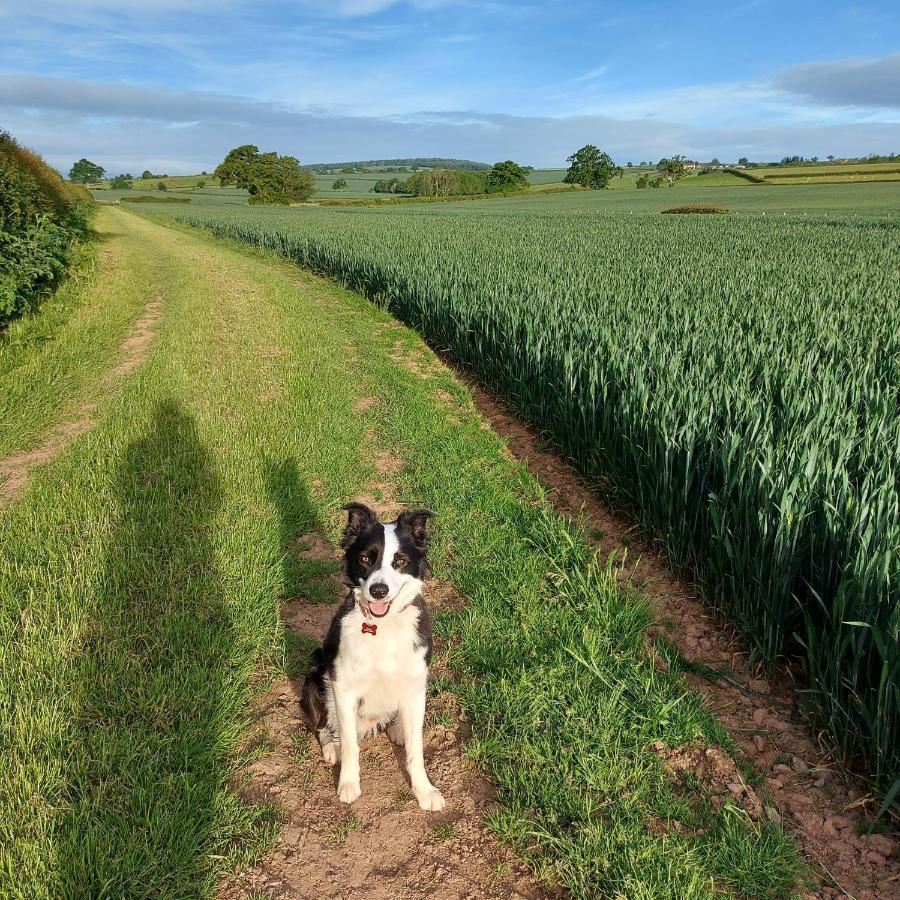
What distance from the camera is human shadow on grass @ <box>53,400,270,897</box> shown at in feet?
7.40

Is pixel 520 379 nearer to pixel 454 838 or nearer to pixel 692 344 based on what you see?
pixel 692 344

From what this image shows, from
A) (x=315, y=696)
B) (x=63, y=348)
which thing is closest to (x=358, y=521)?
(x=315, y=696)

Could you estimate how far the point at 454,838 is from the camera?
256cm

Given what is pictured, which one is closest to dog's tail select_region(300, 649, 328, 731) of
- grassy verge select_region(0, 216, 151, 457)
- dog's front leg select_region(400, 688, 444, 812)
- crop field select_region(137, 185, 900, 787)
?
dog's front leg select_region(400, 688, 444, 812)

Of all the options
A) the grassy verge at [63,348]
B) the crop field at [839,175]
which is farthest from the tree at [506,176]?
the grassy verge at [63,348]

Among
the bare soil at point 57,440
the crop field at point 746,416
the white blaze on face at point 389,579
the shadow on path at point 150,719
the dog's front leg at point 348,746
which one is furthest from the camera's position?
the bare soil at point 57,440

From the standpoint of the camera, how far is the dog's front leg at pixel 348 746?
2641 millimetres

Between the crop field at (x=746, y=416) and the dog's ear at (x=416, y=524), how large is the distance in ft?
6.21

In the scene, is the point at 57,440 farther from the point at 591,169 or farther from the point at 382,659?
the point at 591,169

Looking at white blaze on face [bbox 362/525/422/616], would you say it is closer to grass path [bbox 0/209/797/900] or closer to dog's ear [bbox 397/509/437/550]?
dog's ear [bbox 397/509/437/550]

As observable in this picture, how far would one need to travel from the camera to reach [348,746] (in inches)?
107

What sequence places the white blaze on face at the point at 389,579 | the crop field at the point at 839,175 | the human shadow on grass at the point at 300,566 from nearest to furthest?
the white blaze on face at the point at 389,579
the human shadow on grass at the point at 300,566
the crop field at the point at 839,175

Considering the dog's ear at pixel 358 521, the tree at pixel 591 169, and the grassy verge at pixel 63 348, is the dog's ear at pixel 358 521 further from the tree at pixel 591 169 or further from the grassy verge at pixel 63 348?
the tree at pixel 591 169

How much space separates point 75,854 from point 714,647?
11.6ft
